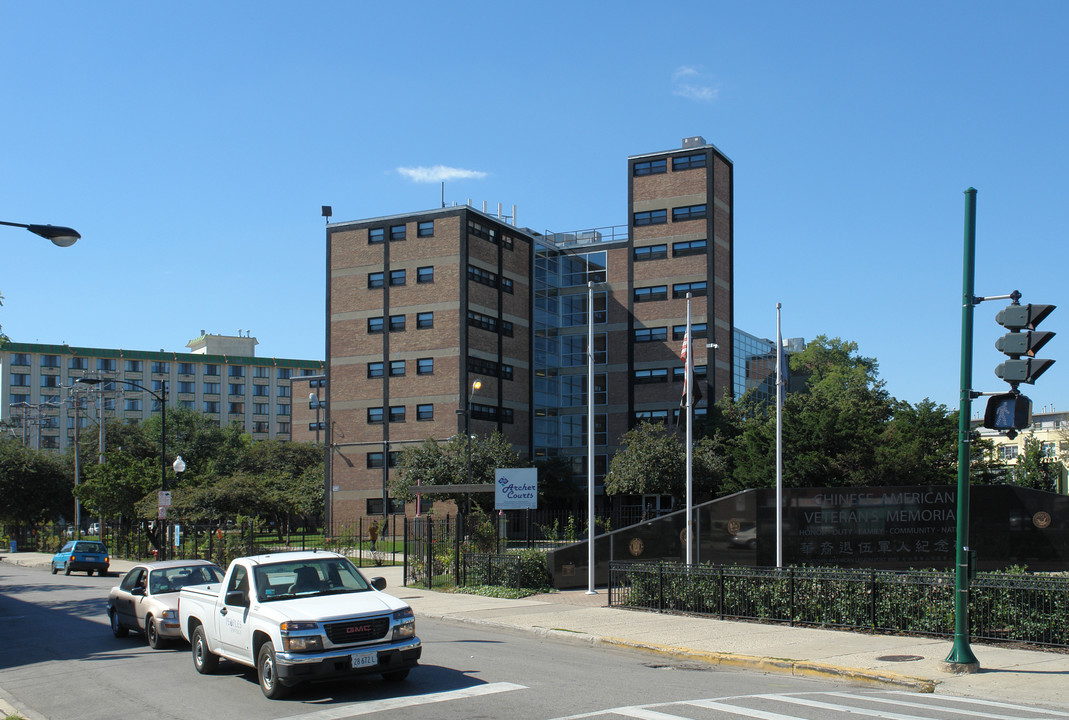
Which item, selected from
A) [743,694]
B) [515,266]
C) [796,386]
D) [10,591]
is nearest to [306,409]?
[515,266]

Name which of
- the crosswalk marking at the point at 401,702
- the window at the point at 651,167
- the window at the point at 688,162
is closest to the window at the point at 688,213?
the window at the point at 688,162

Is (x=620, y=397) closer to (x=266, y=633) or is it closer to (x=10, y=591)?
(x=10, y=591)

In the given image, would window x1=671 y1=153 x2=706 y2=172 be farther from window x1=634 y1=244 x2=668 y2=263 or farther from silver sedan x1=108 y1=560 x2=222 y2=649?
silver sedan x1=108 y1=560 x2=222 y2=649

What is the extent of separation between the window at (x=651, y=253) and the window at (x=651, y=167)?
16.2 ft

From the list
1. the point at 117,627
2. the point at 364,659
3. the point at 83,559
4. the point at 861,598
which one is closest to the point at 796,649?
the point at 861,598

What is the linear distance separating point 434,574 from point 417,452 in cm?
2664

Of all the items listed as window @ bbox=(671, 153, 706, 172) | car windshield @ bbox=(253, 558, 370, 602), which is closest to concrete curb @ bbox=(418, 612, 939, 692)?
car windshield @ bbox=(253, 558, 370, 602)

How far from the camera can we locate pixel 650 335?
2606 inches

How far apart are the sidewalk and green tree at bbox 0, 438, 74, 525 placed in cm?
5857

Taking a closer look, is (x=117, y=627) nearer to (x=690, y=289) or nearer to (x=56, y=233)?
(x=56, y=233)

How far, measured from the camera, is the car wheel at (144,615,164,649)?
16531 millimetres

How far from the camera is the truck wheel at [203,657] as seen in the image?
13.5 metres

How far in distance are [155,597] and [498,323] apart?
1901 inches

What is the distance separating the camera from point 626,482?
55.6 m
